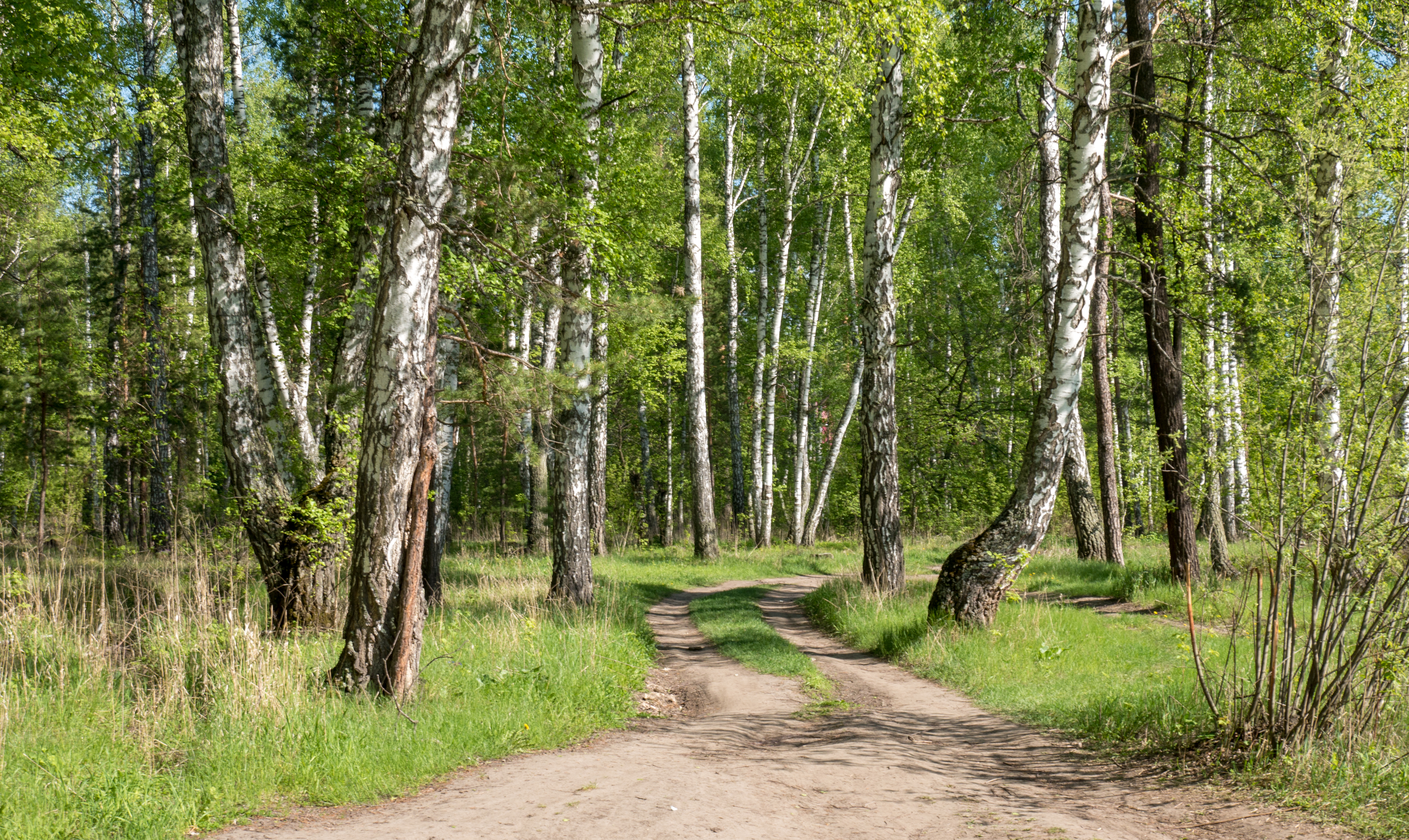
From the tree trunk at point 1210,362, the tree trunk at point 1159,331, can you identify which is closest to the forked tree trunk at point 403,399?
the tree trunk at point 1210,362

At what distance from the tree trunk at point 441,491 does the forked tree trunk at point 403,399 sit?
209 centimetres

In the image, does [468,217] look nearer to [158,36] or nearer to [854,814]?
[854,814]

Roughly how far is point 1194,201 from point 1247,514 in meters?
6.19

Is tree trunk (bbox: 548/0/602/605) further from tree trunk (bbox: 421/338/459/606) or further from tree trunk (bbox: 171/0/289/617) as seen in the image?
tree trunk (bbox: 171/0/289/617)

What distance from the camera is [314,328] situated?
704 inches

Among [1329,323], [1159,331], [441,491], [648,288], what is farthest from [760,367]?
[1329,323]

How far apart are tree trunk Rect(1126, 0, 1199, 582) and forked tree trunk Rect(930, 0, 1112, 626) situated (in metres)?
2.84

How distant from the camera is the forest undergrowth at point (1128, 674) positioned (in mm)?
4062

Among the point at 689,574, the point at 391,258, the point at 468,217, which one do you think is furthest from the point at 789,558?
the point at 391,258

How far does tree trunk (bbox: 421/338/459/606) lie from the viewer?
9.96 metres

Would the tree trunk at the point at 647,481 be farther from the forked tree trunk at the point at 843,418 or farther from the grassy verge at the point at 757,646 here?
the grassy verge at the point at 757,646

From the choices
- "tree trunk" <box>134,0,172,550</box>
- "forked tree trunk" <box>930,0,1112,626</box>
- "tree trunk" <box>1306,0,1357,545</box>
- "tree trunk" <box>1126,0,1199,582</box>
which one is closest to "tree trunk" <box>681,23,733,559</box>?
"tree trunk" <box>1126,0,1199,582</box>

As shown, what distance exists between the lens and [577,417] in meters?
9.62

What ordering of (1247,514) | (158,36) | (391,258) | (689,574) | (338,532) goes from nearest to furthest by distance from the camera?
(1247,514) < (391,258) < (338,532) < (689,574) < (158,36)
